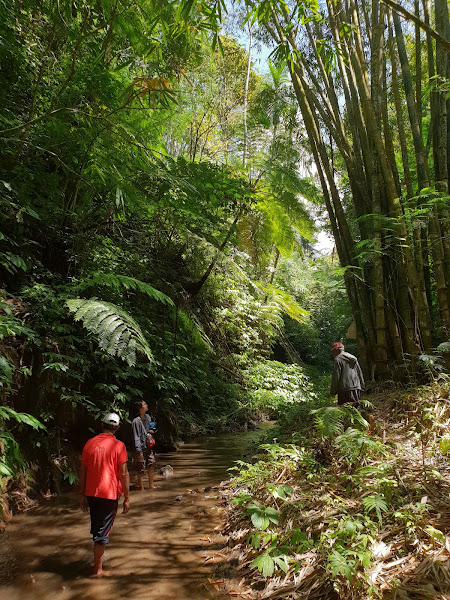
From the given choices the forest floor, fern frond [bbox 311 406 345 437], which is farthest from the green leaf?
fern frond [bbox 311 406 345 437]

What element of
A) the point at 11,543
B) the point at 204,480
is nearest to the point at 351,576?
the point at 11,543

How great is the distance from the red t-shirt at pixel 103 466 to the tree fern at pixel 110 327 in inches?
37.4

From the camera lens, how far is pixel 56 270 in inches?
213

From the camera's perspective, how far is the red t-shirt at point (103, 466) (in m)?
2.94

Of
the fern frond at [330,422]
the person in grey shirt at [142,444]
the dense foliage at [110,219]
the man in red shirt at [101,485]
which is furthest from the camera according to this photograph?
the person in grey shirt at [142,444]

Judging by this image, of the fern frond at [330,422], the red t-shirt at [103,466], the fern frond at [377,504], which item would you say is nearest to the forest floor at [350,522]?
the fern frond at [377,504]

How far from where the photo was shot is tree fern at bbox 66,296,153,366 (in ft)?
13.0

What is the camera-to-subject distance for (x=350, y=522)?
2418 millimetres

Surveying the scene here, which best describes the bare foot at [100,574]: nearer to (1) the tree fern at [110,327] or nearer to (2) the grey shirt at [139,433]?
(1) the tree fern at [110,327]

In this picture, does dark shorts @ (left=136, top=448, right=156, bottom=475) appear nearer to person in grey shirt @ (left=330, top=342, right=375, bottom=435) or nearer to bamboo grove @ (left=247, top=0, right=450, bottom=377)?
person in grey shirt @ (left=330, top=342, right=375, bottom=435)

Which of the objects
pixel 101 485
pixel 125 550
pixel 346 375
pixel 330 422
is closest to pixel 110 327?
pixel 101 485

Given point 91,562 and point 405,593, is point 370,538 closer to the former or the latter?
point 405,593

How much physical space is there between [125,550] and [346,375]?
10.6ft

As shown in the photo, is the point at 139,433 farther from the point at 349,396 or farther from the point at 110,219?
the point at 110,219
